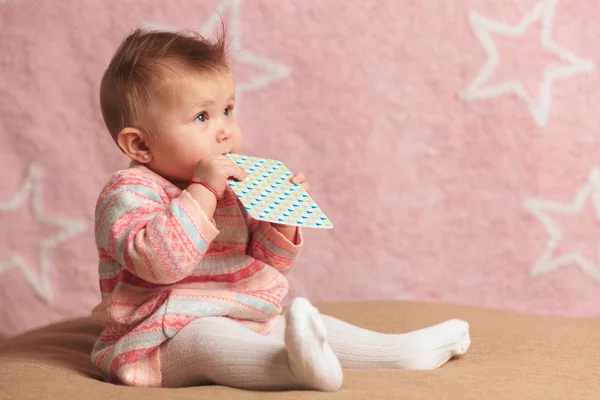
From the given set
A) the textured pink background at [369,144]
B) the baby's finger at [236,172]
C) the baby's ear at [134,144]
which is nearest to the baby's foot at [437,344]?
the baby's finger at [236,172]

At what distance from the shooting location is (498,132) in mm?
2111

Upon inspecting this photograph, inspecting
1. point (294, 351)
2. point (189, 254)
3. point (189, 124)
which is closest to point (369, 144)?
point (189, 124)

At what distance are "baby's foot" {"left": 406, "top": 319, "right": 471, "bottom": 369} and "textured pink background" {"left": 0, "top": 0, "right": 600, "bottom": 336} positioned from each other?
2.32 feet

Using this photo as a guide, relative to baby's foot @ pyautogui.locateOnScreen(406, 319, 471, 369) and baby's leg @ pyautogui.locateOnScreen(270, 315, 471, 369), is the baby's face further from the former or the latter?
baby's foot @ pyautogui.locateOnScreen(406, 319, 471, 369)

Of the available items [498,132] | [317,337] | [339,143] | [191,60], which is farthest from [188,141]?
[498,132]

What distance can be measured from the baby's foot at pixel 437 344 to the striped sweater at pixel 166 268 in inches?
8.9

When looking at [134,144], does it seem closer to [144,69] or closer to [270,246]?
[144,69]

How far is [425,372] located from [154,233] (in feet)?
1.42

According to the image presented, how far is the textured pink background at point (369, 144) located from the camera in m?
1.96

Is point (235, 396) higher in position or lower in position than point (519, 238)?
higher

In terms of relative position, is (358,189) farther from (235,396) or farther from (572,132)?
(235,396)

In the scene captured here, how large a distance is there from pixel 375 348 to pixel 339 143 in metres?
0.80

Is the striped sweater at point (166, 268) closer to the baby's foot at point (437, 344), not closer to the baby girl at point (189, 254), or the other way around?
the baby girl at point (189, 254)

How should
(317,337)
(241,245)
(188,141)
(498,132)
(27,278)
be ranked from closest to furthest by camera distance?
(317,337) < (188,141) < (241,245) < (27,278) < (498,132)
